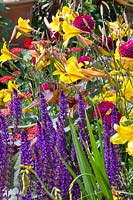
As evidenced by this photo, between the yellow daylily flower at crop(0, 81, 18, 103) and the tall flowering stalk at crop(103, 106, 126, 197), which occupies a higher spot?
the yellow daylily flower at crop(0, 81, 18, 103)

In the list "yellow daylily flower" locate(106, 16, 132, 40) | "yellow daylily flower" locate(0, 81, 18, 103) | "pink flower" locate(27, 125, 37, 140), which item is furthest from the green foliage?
"yellow daylily flower" locate(0, 81, 18, 103)

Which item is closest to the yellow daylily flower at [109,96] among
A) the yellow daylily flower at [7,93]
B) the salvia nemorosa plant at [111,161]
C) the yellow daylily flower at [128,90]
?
the yellow daylily flower at [128,90]

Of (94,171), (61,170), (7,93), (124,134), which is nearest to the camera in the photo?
(124,134)

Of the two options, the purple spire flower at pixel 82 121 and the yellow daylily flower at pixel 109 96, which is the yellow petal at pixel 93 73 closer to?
the purple spire flower at pixel 82 121

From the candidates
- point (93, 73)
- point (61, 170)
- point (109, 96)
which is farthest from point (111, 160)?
point (109, 96)

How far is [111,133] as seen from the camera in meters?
1.76

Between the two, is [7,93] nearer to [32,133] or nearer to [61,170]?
[32,133]

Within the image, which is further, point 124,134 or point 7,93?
point 7,93

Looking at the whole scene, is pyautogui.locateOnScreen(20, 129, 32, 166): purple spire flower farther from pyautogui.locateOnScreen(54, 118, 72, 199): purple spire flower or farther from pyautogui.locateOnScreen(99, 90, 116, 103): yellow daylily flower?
pyautogui.locateOnScreen(99, 90, 116, 103): yellow daylily flower

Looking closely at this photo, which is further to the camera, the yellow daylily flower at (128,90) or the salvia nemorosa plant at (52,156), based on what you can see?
the yellow daylily flower at (128,90)

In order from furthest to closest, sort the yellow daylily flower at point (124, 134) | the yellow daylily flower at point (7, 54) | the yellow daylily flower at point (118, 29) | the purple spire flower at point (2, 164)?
the yellow daylily flower at point (7, 54) → the yellow daylily flower at point (118, 29) → the purple spire flower at point (2, 164) → the yellow daylily flower at point (124, 134)

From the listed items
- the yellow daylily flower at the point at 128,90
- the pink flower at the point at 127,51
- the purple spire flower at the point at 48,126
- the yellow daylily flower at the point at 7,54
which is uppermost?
the yellow daylily flower at the point at 7,54

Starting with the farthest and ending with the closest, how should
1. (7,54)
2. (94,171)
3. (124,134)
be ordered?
(7,54) < (94,171) < (124,134)

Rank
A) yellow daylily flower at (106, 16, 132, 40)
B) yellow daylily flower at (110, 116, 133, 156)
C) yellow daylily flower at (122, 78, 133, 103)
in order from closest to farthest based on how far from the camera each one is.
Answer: yellow daylily flower at (110, 116, 133, 156), yellow daylily flower at (122, 78, 133, 103), yellow daylily flower at (106, 16, 132, 40)
